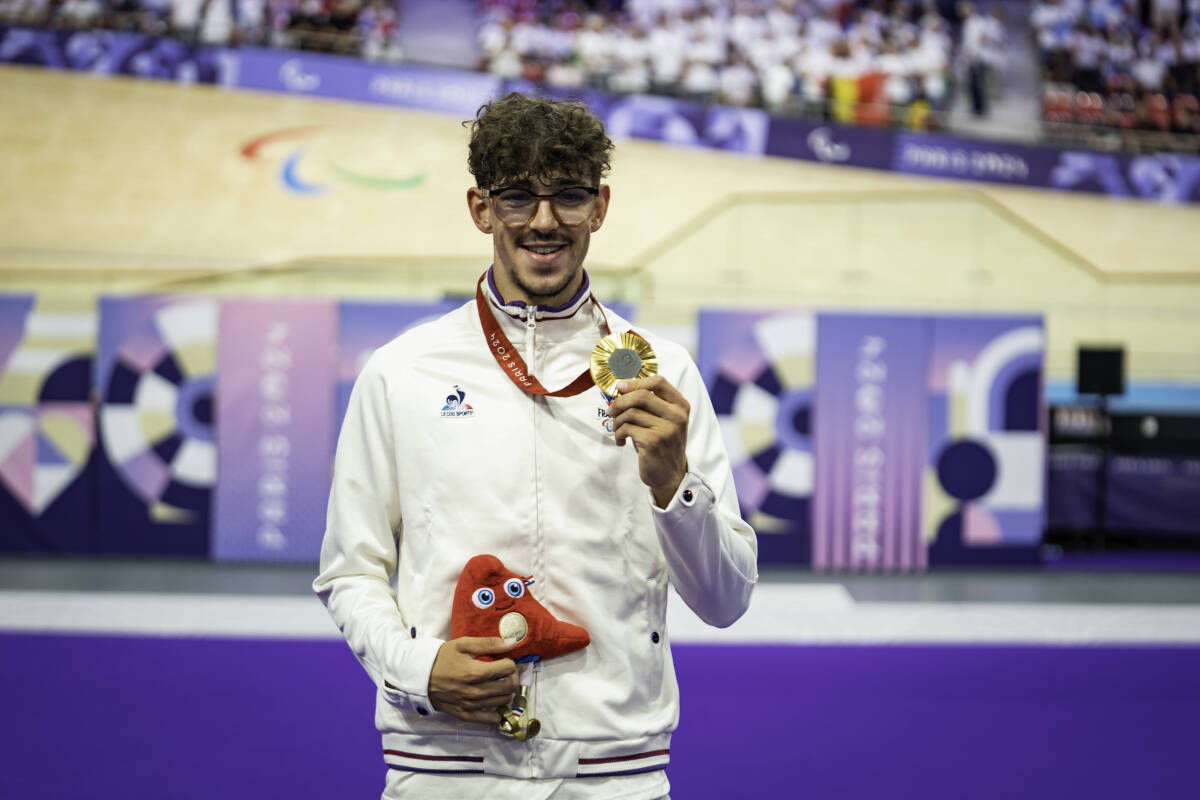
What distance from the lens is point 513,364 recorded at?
7.00ft

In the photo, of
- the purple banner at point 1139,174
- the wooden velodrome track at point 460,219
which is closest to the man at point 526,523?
the wooden velodrome track at point 460,219

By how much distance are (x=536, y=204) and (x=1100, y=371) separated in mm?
9816

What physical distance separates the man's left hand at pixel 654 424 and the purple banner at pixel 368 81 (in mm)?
13981

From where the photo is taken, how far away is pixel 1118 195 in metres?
15.5

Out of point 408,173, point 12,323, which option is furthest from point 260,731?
point 408,173

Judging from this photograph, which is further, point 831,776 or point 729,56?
point 729,56

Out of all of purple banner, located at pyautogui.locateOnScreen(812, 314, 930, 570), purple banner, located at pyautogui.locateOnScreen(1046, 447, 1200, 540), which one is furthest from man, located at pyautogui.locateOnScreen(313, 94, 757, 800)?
purple banner, located at pyautogui.locateOnScreen(1046, 447, 1200, 540)

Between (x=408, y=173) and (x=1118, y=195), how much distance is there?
973 cm

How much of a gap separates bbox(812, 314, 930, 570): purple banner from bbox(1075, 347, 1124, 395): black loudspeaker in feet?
6.85

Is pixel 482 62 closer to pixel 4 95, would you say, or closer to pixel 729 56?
pixel 729 56

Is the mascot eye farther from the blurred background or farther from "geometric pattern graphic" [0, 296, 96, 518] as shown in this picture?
"geometric pattern graphic" [0, 296, 96, 518]

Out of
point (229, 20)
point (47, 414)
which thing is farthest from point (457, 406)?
point (229, 20)

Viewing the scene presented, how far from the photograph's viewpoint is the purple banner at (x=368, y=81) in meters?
15.2

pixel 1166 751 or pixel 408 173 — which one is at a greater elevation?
pixel 408 173
